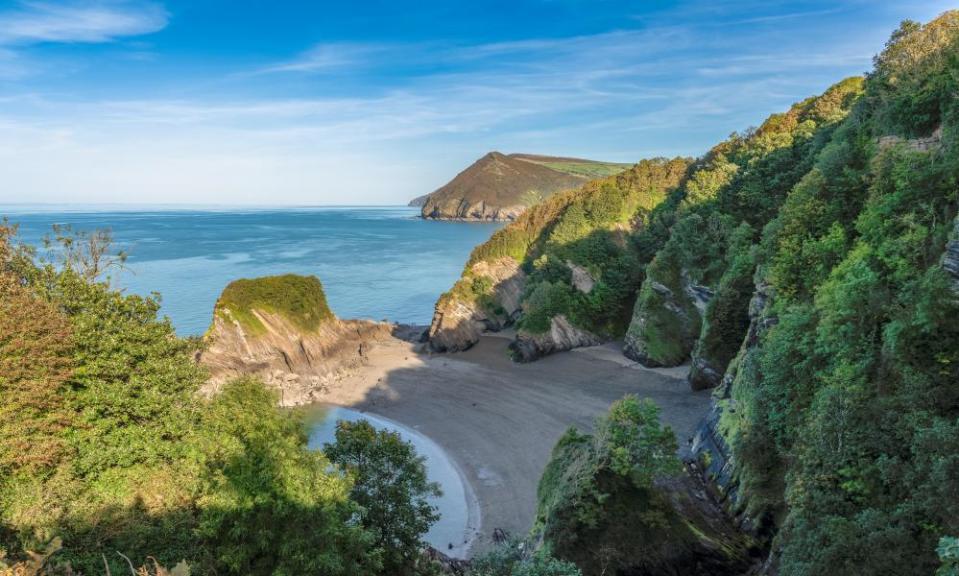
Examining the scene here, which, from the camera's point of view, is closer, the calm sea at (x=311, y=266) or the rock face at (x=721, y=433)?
the rock face at (x=721, y=433)

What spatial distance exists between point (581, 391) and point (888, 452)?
1060 inches

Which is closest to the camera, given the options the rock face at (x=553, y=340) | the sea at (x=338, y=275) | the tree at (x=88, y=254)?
the tree at (x=88, y=254)

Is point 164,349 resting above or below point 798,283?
below

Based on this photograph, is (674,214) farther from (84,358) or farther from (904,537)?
(84,358)

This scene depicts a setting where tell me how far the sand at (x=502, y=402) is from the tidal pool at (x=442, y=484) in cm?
48

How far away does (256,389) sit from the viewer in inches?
649

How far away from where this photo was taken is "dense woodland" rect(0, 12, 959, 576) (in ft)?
39.3

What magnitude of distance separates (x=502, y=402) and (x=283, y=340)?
69.6 ft

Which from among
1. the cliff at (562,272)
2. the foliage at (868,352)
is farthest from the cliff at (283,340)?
the foliage at (868,352)

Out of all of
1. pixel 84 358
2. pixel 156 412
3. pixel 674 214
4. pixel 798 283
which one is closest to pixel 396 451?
pixel 156 412

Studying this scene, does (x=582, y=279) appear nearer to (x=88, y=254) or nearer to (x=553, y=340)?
(x=553, y=340)

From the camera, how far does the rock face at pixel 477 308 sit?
174 feet

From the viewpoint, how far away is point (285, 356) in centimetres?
4709

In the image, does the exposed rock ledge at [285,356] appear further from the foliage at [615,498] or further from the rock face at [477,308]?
the foliage at [615,498]
